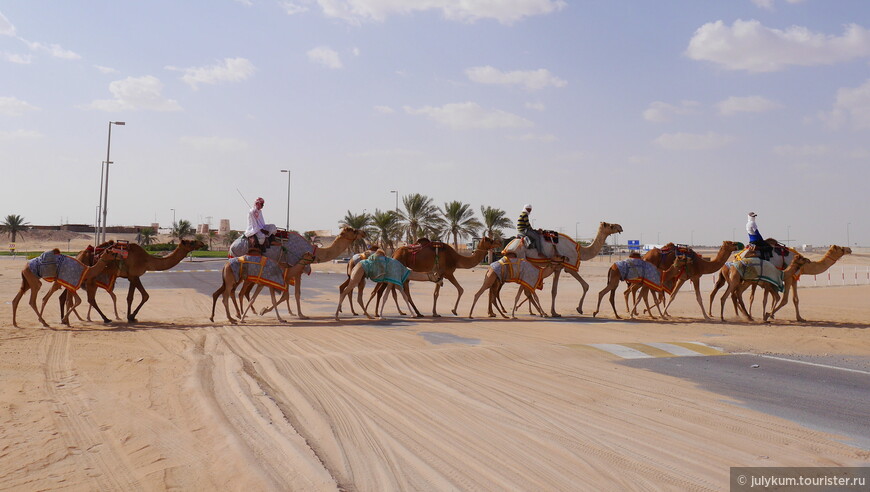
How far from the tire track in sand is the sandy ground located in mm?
21

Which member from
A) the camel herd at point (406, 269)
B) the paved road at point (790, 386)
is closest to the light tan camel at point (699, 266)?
the camel herd at point (406, 269)

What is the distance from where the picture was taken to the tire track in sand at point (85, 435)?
5062 millimetres

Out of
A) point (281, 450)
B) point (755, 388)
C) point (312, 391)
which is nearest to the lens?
→ point (281, 450)

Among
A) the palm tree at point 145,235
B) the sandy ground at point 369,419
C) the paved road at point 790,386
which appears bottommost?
the sandy ground at point 369,419

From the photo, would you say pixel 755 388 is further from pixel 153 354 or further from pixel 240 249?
pixel 240 249

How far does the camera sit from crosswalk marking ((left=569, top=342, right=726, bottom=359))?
11.4 m

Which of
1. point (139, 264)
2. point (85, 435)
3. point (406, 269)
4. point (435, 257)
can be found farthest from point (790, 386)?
point (139, 264)

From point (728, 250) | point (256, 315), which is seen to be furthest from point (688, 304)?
point (256, 315)

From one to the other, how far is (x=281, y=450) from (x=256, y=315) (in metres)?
13.7

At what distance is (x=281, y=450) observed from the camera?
221 inches

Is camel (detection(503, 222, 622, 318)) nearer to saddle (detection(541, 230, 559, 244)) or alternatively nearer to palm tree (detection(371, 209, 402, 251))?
saddle (detection(541, 230, 559, 244))

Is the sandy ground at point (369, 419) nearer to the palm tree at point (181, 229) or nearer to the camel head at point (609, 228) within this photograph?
the camel head at point (609, 228)

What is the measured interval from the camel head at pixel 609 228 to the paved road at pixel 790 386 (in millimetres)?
10169

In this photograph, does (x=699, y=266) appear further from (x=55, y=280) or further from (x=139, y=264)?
(x=55, y=280)
